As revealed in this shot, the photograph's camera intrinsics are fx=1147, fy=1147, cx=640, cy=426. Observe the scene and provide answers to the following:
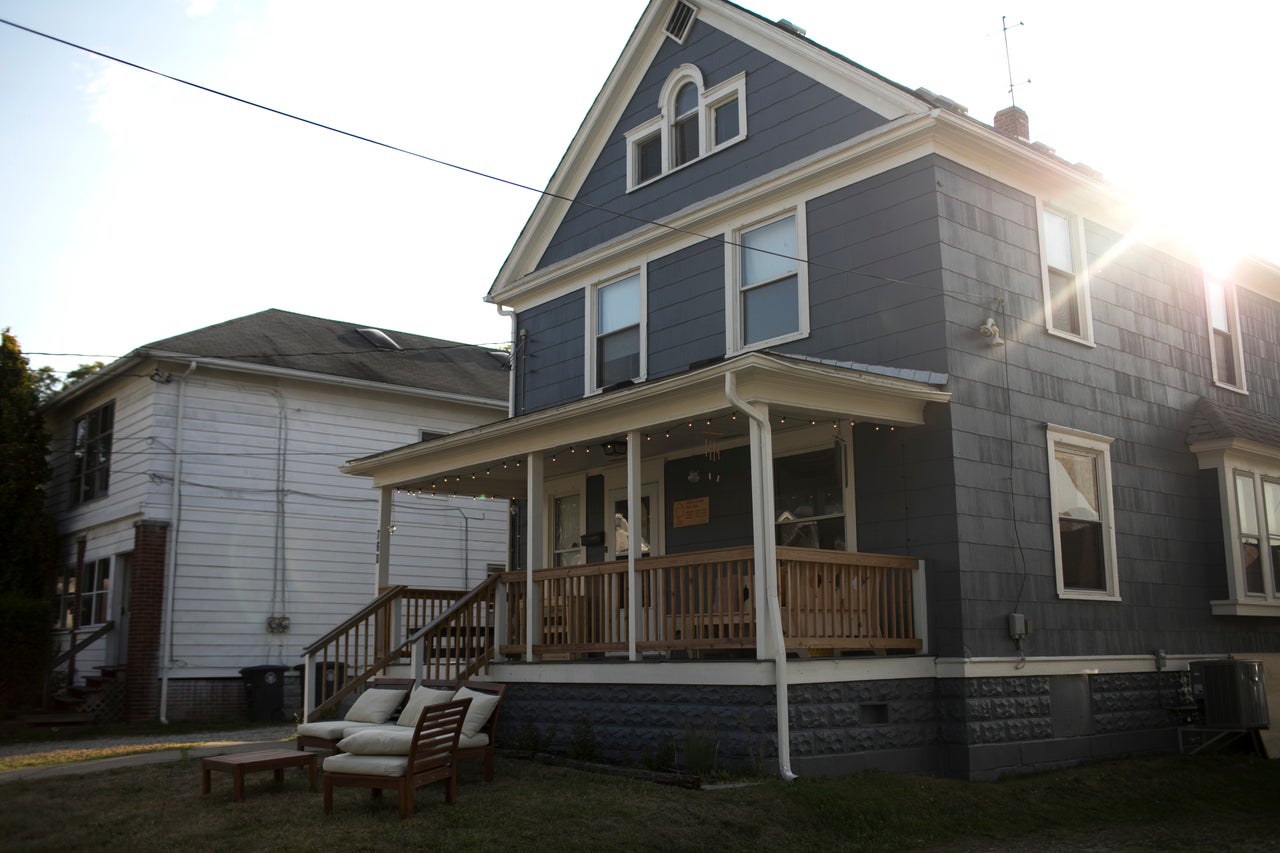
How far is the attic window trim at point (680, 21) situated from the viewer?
15.2 metres

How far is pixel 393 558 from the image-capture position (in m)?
22.2

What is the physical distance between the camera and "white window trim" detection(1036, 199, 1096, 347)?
12.9 metres

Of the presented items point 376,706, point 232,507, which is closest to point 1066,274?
point 376,706

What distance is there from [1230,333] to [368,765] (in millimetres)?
13277

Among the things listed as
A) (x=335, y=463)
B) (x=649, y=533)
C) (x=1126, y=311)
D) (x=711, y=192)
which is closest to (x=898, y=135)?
(x=711, y=192)

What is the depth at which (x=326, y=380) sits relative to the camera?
836 inches

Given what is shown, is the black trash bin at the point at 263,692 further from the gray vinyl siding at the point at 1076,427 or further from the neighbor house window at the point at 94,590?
the gray vinyl siding at the point at 1076,427

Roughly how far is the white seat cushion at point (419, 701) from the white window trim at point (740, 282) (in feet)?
17.1

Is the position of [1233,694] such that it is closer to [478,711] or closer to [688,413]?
[688,413]

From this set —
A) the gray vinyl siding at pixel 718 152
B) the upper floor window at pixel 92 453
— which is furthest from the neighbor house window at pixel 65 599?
the gray vinyl siding at pixel 718 152

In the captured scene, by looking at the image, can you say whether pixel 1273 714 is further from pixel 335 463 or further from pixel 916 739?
pixel 335 463

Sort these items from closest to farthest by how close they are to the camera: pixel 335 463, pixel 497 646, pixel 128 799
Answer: pixel 128 799 → pixel 497 646 → pixel 335 463

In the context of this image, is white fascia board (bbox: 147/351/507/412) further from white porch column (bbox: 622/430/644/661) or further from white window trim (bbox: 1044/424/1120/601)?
white window trim (bbox: 1044/424/1120/601)

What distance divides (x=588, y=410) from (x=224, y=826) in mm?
5242
